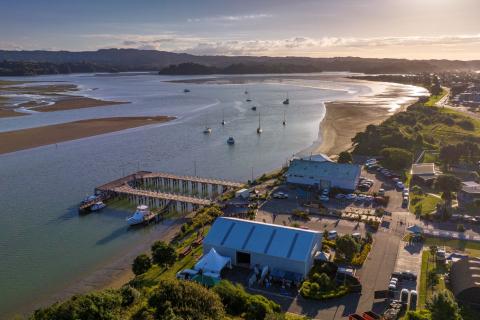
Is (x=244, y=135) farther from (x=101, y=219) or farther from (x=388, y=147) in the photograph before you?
(x=101, y=219)

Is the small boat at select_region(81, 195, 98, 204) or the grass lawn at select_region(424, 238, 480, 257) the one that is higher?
the grass lawn at select_region(424, 238, 480, 257)

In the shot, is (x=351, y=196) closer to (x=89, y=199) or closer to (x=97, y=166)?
(x=89, y=199)

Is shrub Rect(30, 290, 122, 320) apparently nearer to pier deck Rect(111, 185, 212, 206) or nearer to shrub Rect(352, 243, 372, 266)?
shrub Rect(352, 243, 372, 266)

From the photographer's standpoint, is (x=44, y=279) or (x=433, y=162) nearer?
(x=44, y=279)

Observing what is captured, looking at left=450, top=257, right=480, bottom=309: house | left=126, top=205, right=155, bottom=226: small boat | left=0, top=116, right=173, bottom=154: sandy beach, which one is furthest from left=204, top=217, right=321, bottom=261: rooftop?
left=0, top=116, right=173, bottom=154: sandy beach

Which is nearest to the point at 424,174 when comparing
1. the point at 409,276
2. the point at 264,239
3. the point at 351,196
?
the point at 351,196

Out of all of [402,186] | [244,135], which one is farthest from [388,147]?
[244,135]
